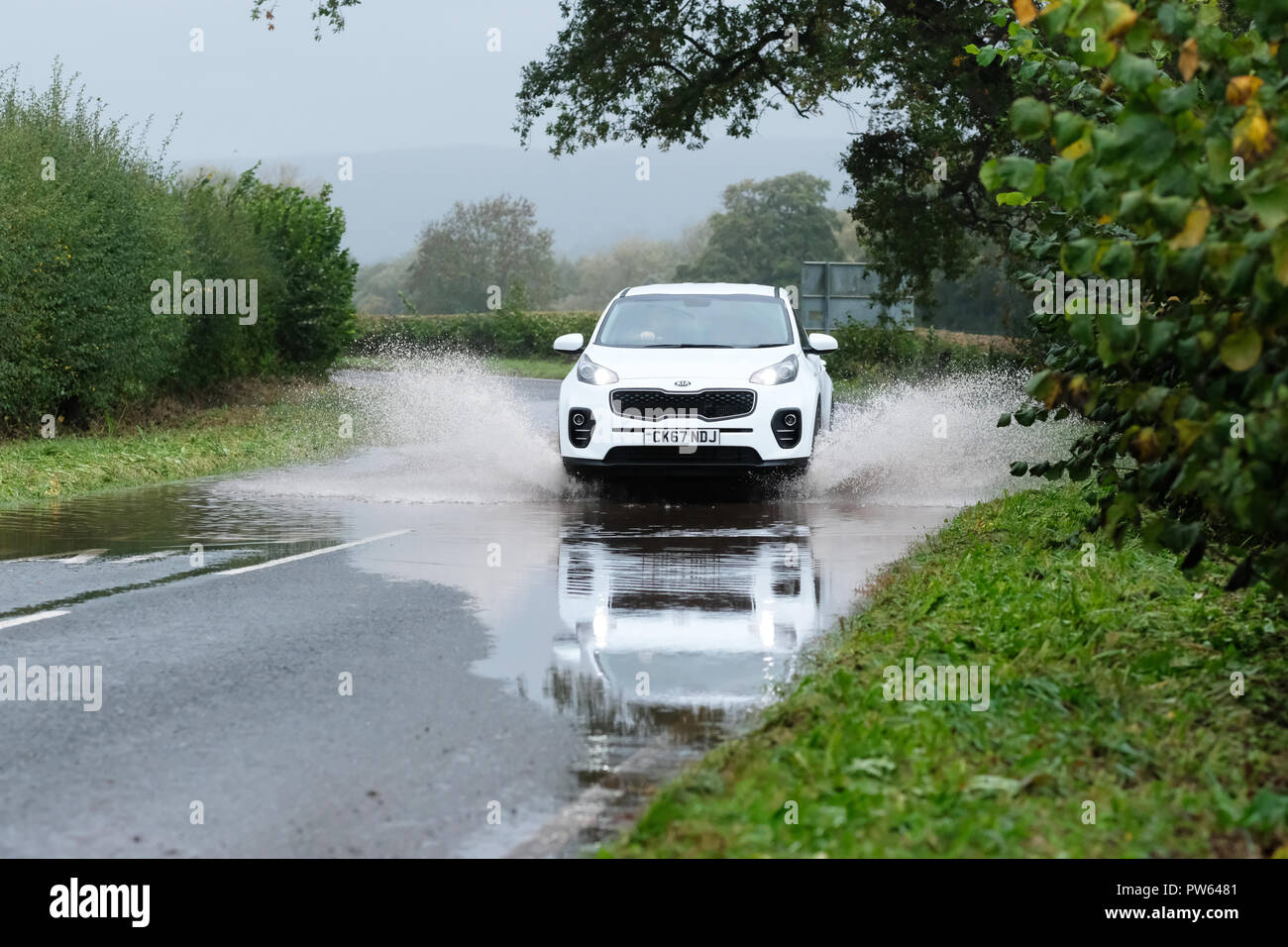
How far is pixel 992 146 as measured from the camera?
99.5 feet

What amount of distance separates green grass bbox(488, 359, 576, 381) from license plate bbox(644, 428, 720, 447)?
43486mm

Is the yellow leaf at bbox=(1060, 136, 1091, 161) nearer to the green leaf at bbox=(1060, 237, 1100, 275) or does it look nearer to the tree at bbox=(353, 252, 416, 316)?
the green leaf at bbox=(1060, 237, 1100, 275)

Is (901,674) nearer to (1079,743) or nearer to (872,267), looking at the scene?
(1079,743)

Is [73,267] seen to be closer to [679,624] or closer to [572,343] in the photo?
[572,343]

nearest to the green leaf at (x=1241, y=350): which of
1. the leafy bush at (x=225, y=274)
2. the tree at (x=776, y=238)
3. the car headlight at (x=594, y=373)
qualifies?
the car headlight at (x=594, y=373)

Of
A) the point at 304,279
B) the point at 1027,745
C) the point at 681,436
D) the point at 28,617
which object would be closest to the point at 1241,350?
the point at 1027,745

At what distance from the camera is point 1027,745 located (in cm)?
535

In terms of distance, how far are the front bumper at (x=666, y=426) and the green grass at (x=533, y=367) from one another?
43206mm

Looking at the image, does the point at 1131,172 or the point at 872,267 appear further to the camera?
the point at 872,267

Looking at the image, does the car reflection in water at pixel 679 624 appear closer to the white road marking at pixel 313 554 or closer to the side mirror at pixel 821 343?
the white road marking at pixel 313 554

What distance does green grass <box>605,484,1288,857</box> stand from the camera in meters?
4.43

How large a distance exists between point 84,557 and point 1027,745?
7.73 m
